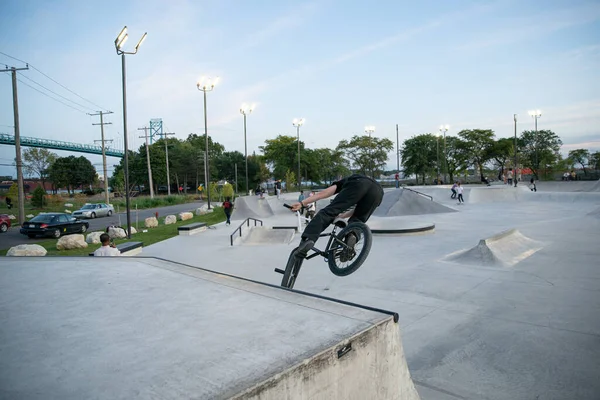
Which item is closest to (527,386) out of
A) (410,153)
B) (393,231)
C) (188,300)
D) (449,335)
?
(449,335)

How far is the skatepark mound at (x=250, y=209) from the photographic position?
2156 centimetres

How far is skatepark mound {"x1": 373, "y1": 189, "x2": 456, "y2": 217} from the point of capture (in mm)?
21078

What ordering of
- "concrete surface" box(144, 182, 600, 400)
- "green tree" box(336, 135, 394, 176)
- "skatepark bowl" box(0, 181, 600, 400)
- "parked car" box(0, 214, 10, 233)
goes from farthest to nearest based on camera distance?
"green tree" box(336, 135, 394, 176) < "parked car" box(0, 214, 10, 233) < "concrete surface" box(144, 182, 600, 400) < "skatepark bowl" box(0, 181, 600, 400)

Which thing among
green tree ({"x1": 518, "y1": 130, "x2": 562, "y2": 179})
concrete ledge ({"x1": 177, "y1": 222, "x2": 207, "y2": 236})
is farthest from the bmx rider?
green tree ({"x1": 518, "y1": 130, "x2": 562, "y2": 179})

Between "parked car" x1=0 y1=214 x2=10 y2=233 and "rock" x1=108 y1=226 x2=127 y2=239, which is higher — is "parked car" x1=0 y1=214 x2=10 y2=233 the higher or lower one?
the higher one

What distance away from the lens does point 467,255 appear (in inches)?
332

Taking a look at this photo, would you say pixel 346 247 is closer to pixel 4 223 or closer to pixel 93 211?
pixel 4 223

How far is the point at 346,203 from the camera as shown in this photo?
13.6 ft

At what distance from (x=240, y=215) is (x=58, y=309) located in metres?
18.6

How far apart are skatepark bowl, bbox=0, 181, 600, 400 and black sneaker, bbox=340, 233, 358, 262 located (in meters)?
0.62

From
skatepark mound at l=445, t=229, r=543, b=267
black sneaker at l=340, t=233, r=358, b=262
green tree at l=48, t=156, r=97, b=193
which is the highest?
green tree at l=48, t=156, r=97, b=193

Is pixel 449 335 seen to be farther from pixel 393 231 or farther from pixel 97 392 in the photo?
pixel 393 231

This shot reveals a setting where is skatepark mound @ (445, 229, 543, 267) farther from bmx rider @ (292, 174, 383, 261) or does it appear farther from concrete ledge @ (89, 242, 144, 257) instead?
concrete ledge @ (89, 242, 144, 257)

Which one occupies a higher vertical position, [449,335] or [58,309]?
[58,309]
